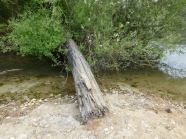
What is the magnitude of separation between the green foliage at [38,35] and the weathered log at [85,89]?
24.2 inches

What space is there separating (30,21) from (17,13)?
1.62m

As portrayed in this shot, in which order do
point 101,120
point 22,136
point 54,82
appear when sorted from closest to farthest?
point 22,136, point 101,120, point 54,82

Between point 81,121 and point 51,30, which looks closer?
point 81,121

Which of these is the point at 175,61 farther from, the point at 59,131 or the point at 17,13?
the point at 59,131

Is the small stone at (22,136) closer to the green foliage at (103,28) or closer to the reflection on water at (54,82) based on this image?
the reflection on water at (54,82)

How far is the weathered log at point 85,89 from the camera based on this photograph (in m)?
9.00

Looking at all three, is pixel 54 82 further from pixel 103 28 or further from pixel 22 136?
pixel 22 136

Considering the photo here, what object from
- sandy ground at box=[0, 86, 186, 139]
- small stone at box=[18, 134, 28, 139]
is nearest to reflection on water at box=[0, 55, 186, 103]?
sandy ground at box=[0, 86, 186, 139]

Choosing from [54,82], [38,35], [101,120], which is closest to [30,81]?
[54,82]

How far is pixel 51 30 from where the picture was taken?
11.9m

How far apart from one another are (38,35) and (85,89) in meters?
3.04

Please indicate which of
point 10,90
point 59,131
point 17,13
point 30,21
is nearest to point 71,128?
point 59,131

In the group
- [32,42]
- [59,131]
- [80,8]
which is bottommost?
[59,131]

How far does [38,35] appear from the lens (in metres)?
11.9
